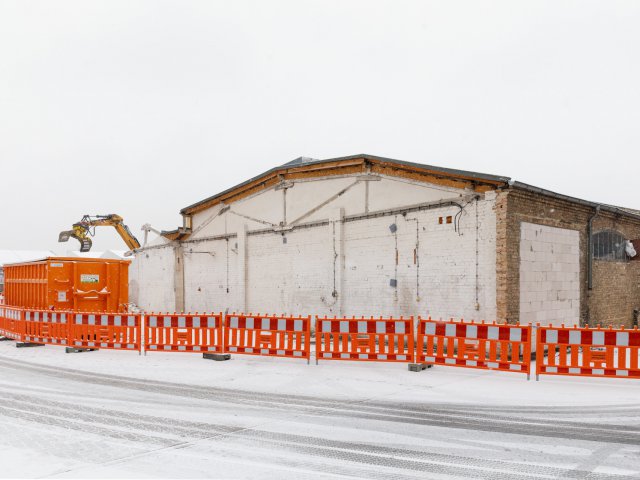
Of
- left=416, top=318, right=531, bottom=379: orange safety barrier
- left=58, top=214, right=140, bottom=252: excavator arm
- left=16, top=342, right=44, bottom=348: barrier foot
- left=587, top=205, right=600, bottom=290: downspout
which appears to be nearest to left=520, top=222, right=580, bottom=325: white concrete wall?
left=587, top=205, right=600, bottom=290: downspout

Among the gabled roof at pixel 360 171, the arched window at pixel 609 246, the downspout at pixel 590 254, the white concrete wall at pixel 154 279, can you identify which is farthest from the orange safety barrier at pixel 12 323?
the arched window at pixel 609 246

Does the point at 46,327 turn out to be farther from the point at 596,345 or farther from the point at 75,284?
the point at 596,345

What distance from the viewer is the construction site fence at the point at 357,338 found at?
34.3ft

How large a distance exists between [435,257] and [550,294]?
3238mm

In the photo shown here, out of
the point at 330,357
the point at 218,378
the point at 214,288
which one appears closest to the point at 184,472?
the point at 218,378

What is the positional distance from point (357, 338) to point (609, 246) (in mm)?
10527

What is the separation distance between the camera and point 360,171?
57.7 feet

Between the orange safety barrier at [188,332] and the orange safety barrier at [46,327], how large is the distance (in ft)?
9.38

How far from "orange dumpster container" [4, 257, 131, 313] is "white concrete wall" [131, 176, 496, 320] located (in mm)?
5402

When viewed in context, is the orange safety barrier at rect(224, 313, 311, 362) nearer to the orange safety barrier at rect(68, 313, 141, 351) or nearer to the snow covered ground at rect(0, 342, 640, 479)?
the snow covered ground at rect(0, 342, 640, 479)

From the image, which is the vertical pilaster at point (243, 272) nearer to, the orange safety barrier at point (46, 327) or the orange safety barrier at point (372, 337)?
the orange safety barrier at point (46, 327)

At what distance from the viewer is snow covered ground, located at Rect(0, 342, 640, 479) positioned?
5.85 meters

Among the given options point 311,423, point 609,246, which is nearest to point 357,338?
point 311,423

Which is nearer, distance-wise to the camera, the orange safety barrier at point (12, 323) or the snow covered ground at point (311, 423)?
the snow covered ground at point (311, 423)
